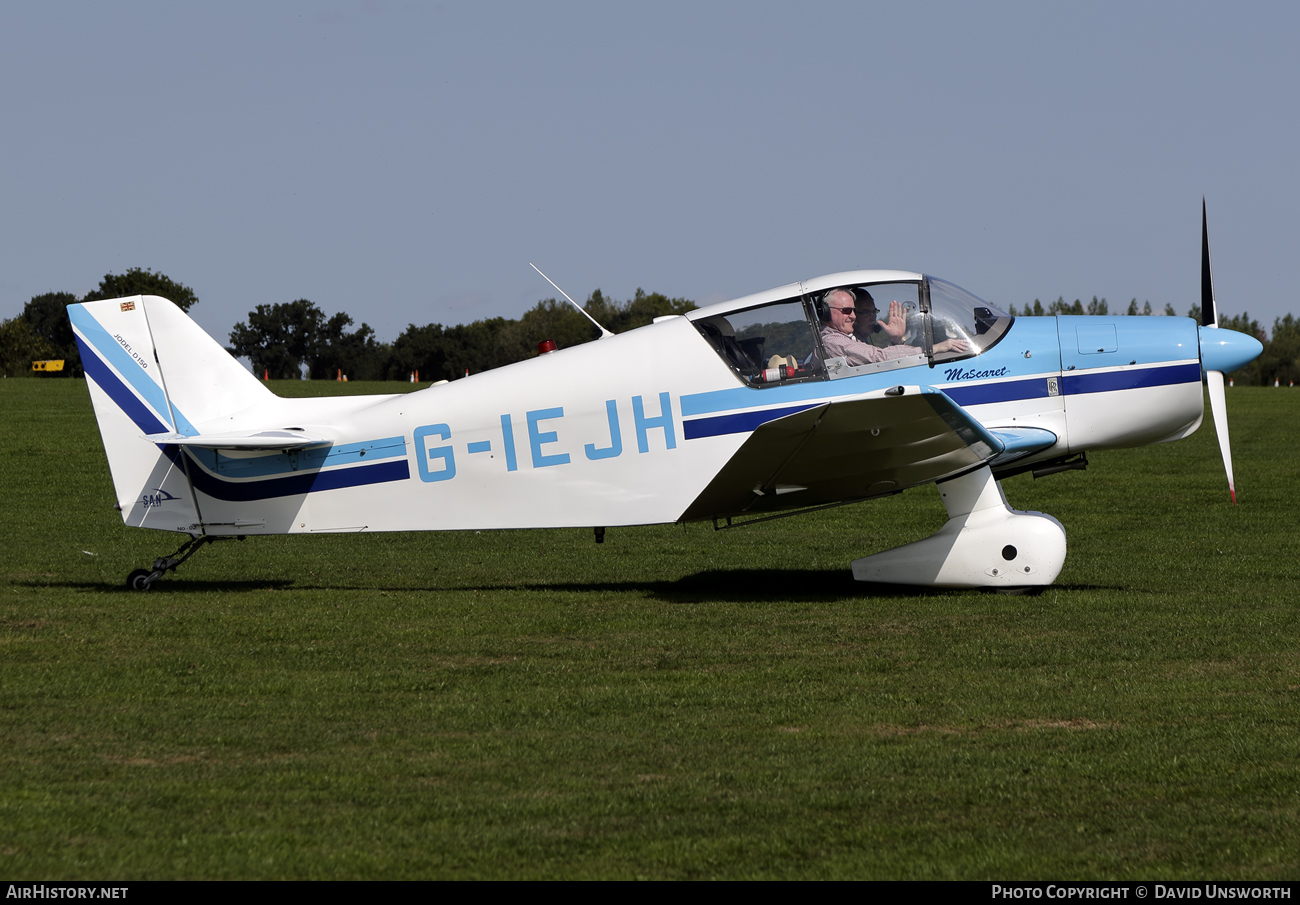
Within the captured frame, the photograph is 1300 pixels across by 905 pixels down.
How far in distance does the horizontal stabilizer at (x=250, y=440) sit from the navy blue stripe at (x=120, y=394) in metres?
0.12

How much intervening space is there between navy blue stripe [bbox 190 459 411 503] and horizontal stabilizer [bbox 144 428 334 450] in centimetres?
29

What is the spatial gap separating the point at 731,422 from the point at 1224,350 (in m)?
4.09

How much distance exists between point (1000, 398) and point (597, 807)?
5.90 m

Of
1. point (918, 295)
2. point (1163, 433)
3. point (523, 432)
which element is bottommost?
point (1163, 433)

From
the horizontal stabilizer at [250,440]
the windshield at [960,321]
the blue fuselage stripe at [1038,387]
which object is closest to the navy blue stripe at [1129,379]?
the blue fuselage stripe at [1038,387]

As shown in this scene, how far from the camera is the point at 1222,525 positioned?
13.6 metres

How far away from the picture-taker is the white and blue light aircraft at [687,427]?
8.94 meters

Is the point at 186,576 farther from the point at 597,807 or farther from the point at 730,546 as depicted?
the point at 597,807

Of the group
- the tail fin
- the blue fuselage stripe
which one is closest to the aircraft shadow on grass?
the tail fin

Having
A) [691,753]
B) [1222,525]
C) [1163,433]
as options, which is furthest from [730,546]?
[691,753]

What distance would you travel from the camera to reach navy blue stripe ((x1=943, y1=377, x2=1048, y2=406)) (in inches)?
356

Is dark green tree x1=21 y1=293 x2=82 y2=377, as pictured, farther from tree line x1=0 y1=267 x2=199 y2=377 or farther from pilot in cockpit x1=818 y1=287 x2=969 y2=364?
pilot in cockpit x1=818 y1=287 x2=969 y2=364

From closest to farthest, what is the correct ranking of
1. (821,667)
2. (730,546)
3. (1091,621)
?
(821,667) → (1091,621) → (730,546)

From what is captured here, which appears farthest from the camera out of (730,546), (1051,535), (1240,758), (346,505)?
(730,546)
